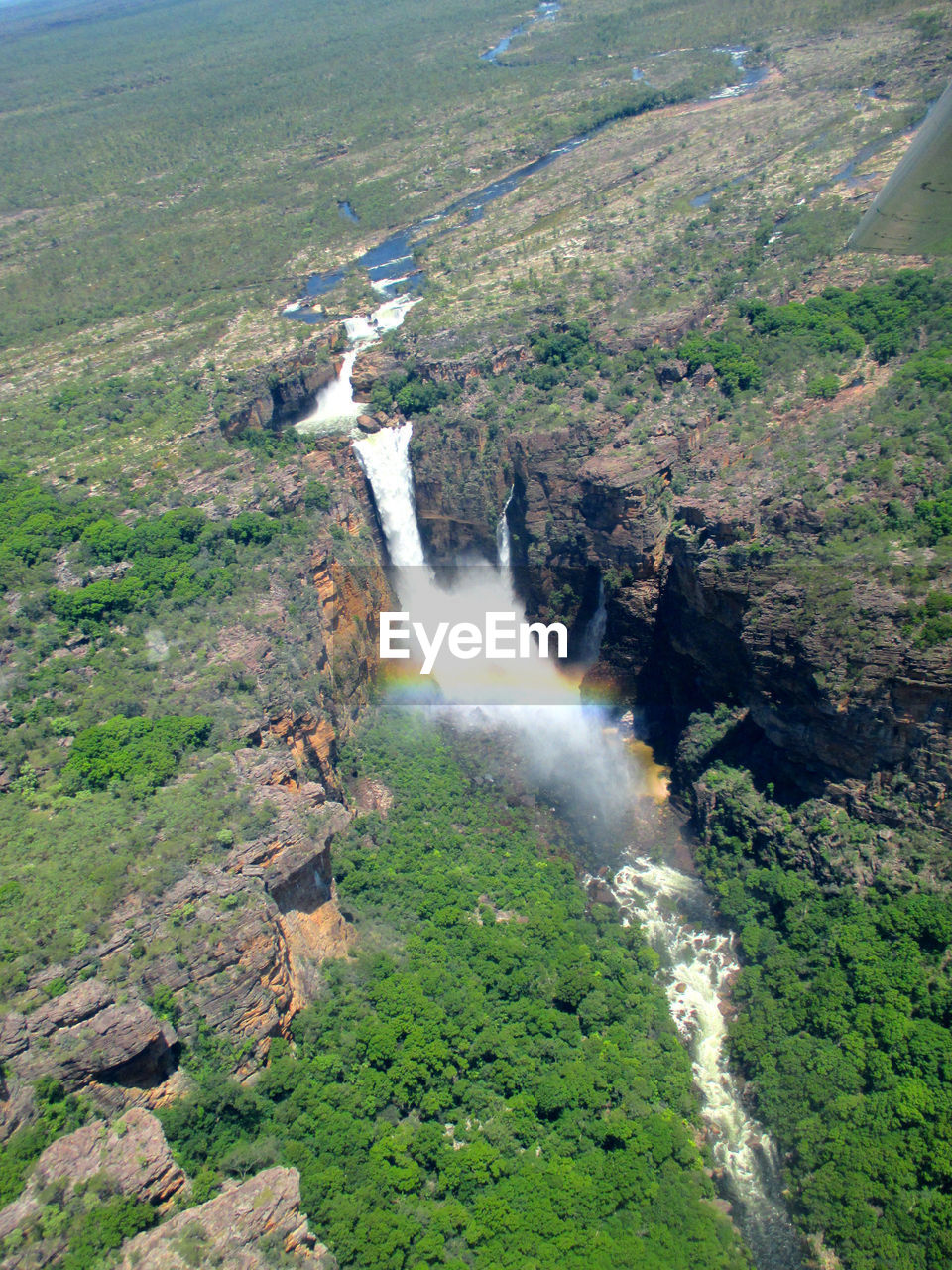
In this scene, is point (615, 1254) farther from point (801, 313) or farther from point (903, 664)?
point (801, 313)

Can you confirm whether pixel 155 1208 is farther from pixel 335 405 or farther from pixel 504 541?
pixel 335 405

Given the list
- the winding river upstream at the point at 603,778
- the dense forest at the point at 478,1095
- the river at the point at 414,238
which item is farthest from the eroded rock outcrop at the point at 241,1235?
the river at the point at 414,238

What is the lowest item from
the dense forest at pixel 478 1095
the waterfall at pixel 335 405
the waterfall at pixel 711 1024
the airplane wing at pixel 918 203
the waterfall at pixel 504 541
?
the waterfall at pixel 711 1024

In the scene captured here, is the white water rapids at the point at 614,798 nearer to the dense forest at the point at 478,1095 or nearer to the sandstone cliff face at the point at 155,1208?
the dense forest at the point at 478,1095

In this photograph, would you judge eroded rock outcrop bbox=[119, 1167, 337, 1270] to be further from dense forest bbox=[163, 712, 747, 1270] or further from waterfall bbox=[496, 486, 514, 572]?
waterfall bbox=[496, 486, 514, 572]

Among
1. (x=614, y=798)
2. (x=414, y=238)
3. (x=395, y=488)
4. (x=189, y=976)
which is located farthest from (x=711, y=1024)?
(x=414, y=238)
